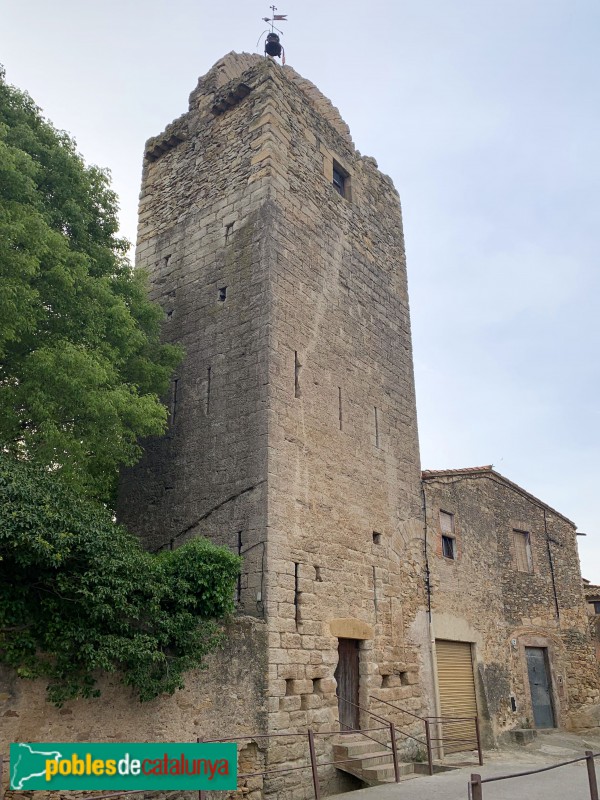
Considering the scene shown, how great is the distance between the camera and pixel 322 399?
11516 mm

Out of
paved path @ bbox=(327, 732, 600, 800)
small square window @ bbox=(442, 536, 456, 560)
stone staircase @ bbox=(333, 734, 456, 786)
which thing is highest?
small square window @ bbox=(442, 536, 456, 560)

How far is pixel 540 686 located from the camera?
15680 mm

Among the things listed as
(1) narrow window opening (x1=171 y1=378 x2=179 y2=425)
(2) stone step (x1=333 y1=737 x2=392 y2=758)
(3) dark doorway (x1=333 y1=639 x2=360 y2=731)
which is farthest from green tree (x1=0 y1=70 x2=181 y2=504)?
(2) stone step (x1=333 y1=737 x2=392 y2=758)

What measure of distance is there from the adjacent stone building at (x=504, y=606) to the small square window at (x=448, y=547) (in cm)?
2

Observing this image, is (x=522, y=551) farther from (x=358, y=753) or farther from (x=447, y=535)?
(x=358, y=753)

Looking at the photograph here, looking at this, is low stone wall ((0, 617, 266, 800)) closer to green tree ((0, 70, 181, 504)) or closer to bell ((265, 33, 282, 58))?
green tree ((0, 70, 181, 504))

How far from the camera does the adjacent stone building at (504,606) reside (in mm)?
13469

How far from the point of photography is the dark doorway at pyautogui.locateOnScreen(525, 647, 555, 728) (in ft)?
50.3

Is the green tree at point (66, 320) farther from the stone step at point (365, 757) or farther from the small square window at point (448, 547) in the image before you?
the small square window at point (448, 547)

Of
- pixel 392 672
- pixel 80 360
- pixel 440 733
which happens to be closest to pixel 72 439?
pixel 80 360

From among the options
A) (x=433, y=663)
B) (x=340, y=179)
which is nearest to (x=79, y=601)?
(x=433, y=663)

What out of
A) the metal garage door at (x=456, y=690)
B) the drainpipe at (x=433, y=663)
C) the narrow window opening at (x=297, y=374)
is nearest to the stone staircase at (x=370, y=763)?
the drainpipe at (x=433, y=663)

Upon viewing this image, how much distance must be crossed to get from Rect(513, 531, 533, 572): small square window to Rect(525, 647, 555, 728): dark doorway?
6.07 feet

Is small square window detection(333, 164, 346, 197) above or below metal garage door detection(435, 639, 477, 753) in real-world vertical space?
above
